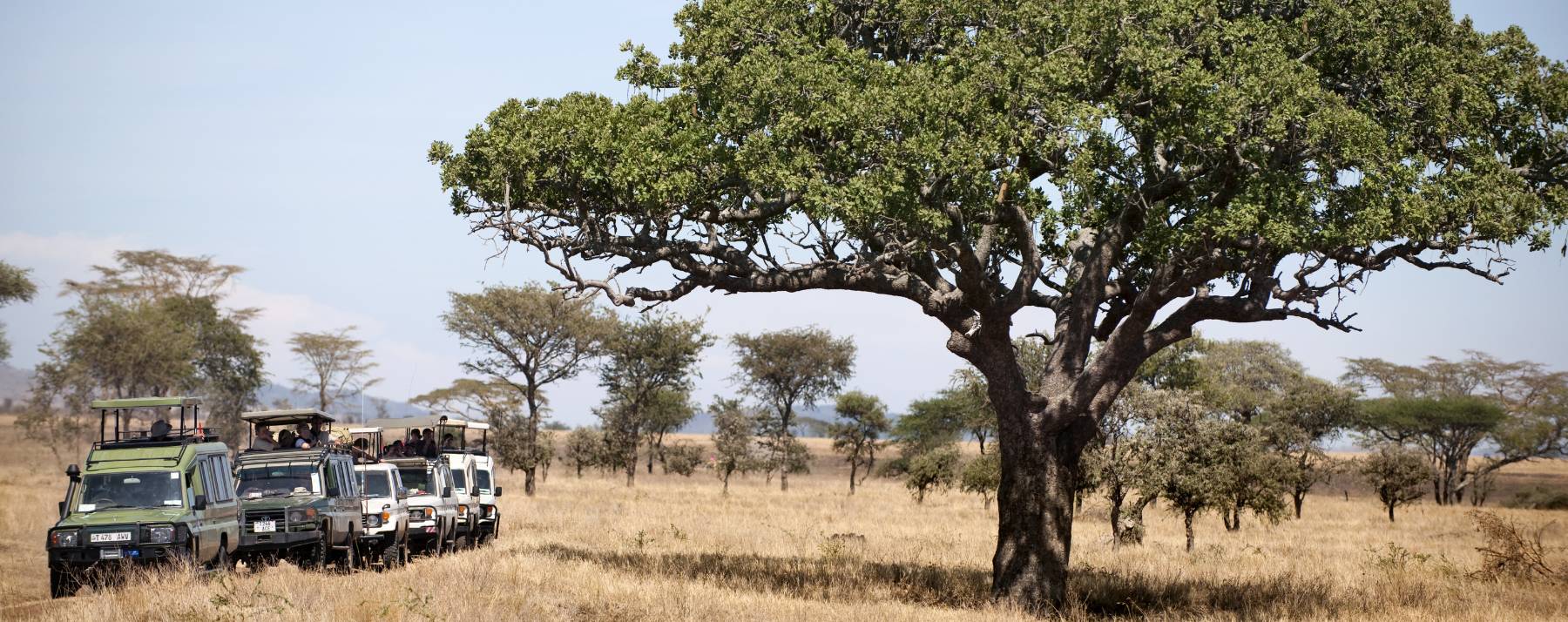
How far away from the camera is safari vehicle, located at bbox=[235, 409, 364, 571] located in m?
19.8

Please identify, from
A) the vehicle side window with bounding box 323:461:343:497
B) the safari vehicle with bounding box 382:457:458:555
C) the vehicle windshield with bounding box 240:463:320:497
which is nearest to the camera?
the vehicle windshield with bounding box 240:463:320:497

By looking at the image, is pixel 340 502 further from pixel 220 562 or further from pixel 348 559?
pixel 220 562

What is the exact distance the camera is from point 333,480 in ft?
69.2

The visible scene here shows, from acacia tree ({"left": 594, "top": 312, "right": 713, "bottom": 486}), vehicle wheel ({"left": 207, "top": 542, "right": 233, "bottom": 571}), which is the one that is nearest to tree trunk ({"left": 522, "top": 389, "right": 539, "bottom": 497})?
acacia tree ({"left": 594, "top": 312, "right": 713, "bottom": 486})

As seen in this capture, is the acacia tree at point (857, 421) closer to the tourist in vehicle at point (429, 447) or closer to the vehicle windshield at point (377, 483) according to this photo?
the tourist in vehicle at point (429, 447)

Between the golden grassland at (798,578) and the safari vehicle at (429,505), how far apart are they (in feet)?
3.64

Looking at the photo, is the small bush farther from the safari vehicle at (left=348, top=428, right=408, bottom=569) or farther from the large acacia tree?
the safari vehicle at (left=348, top=428, right=408, bottom=569)

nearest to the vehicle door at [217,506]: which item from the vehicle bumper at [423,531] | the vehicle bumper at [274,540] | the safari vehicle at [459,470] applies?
the vehicle bumper at [274,540]

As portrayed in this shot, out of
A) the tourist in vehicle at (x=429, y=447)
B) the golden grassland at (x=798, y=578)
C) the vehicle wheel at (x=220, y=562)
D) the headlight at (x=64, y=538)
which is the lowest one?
the golden grassland at (x=798, y=578)

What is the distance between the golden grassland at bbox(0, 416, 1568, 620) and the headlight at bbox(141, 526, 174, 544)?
0.86m

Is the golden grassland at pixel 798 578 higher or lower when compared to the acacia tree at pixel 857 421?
lower

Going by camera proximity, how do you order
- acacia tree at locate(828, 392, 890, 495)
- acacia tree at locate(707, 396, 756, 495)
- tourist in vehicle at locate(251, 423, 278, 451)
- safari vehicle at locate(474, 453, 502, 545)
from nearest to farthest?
tourist in vehicle at locate(251, 423, 278, 451)
safari vehicle at locate(474, 453, 502, 545)
acacia tree at locate(707, 396, 756, 495)
acacia tree at locate(828, 392, 890, 495)

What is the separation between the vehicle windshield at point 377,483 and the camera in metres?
22.6

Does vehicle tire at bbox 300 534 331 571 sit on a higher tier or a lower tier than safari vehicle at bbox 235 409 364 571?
lower
